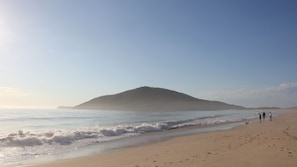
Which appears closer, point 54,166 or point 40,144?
point 54,166

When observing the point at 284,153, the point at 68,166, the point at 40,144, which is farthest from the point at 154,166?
the point at 40,144

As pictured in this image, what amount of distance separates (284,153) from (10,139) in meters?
17.8

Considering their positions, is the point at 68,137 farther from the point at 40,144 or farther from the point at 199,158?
the point at 199,158

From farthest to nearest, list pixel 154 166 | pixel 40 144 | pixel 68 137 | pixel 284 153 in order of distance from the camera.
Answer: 1. pixel 68 137
2. pixel 40 144
3. pixel 284 153
4. pixel 154 166

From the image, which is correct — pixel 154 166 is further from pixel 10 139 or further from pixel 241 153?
pixel 10 139

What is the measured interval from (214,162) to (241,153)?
2209 millimetres

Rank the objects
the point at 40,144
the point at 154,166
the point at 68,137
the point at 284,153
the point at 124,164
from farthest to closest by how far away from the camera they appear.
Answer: the point at 68,137 → the point at 40,144 → the point at 284,153 → the point at 124,164 → the point at 154,166

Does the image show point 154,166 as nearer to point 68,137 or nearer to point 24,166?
point 24,166

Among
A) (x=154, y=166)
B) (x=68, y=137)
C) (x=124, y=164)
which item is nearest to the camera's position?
(x=154, y=166)

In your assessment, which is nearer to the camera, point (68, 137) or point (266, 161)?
point (266, 161)

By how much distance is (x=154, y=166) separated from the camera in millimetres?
9508

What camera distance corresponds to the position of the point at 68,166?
1046 centimetres

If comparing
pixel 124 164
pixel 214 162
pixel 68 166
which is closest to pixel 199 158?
pixel 214 162

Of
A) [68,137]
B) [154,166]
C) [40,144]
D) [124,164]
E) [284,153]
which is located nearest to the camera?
[154,166]
